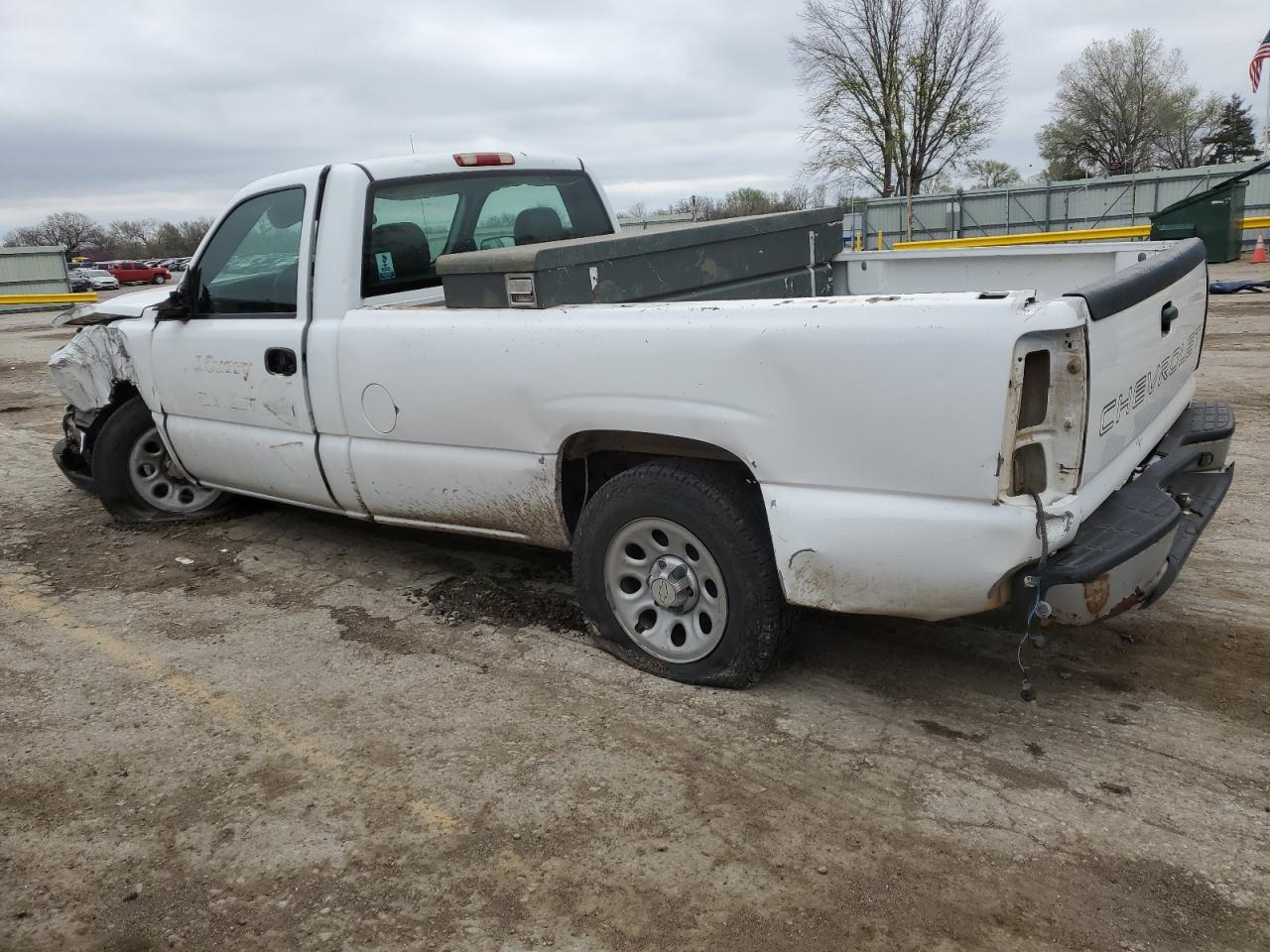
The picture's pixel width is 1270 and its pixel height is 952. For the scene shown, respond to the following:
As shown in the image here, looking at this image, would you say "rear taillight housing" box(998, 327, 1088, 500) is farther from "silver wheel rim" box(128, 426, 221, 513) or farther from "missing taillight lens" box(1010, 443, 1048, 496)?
"silver wheel rim" box(128, 426, 221, 513)

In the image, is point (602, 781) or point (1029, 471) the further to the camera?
point (602, 781)

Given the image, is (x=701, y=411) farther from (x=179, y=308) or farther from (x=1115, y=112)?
(x=1115, y=112)

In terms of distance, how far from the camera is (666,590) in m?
3.51

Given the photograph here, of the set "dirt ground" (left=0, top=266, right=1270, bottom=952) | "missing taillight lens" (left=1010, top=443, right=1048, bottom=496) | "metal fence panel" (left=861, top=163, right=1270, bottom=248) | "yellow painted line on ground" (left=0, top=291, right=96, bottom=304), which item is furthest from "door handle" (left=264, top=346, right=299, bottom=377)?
"yellow painted line on ground" (left=0, top=291, right=96, bottom=304)

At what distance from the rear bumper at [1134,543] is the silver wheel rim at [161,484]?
4875 mm

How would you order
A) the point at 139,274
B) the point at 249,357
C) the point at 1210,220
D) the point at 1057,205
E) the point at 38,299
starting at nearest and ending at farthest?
1. the point at 249,357
2. the point at 1210,220
3. the point at 1057,205
4. the point at 38,299
5. the point at 139,274

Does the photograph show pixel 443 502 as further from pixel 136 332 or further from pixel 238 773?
pixel 136 332

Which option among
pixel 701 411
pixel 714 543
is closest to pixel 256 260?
pixel 701 411

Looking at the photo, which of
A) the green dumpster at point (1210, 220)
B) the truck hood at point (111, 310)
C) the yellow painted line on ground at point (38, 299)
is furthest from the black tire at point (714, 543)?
the yellow painted line on ground at point (38, 299)

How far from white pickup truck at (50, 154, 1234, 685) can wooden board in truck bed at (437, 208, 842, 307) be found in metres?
0.11

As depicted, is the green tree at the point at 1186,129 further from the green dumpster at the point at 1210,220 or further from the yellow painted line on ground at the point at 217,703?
the yellow painted line on ground at the point at 217,703

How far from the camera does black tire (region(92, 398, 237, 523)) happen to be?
5895mm

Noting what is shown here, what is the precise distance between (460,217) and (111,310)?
2.33m

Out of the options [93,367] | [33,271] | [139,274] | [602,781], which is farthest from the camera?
[139,274]
